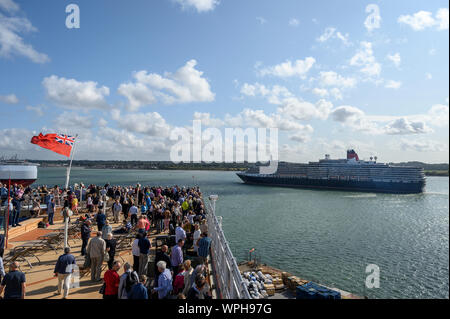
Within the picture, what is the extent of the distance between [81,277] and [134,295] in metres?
3.27

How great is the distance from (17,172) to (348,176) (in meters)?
81.6

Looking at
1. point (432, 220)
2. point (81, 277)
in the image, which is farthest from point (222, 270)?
point (432, 220)

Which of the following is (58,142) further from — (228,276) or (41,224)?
(228,276)

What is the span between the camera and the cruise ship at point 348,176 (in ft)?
241

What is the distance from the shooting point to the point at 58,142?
10.6 metres

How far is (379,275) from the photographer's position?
16.3m

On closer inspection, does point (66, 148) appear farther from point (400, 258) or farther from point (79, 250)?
point (400, 258)

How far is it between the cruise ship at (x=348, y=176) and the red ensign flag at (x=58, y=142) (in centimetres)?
7803

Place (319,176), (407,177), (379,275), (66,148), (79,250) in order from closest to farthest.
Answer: (79,250)
(66,148)
(379,275)
(407,177)
(319,176)

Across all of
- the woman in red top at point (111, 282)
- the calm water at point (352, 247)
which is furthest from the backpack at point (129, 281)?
the calm water at point (352, 247)

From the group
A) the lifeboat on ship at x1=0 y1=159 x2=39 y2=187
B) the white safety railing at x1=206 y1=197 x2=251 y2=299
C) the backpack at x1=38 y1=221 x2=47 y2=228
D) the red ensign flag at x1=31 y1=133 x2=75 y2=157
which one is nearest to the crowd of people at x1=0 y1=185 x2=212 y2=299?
the white safety railing at x1=206 y1=197 x2=251 y2=299

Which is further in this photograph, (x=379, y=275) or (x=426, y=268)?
(x=426, y=268)

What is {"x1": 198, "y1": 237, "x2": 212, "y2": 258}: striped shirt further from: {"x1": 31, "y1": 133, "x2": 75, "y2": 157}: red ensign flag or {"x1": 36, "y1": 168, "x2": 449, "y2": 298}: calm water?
{"x1": 36, "y1": 168, "x2": 449, "y2": 298}: calm water

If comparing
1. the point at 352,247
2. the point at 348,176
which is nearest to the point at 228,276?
the point at 352,247
